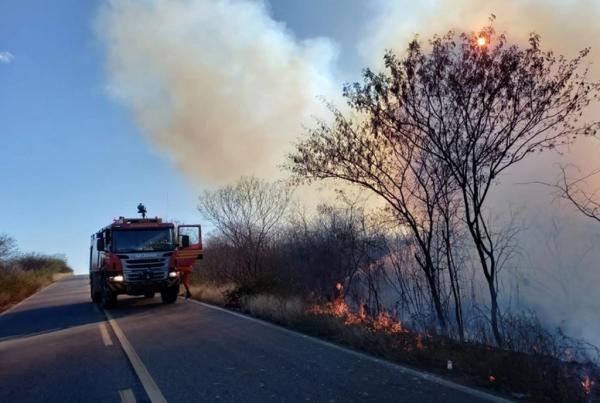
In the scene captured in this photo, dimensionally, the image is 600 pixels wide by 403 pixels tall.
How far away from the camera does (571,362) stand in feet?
21.6

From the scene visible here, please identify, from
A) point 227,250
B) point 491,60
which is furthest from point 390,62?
point 227,250

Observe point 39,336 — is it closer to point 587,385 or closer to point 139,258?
point 139,258

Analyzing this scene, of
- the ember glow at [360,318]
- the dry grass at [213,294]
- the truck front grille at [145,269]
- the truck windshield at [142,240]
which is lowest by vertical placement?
the ember glow at [360,318]

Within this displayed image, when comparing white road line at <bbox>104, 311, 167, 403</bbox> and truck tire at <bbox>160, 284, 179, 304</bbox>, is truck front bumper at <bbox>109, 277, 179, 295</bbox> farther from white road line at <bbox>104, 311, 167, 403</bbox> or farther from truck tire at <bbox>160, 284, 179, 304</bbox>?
white road line at <bbox>104, 311, 167, 403</bbox>

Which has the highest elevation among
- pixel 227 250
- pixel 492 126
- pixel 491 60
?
pixel 491 60

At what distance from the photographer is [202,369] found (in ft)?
24.0

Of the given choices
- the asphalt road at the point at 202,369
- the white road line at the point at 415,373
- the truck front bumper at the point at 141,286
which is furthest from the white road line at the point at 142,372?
the truck front bumper at the point at 141,286

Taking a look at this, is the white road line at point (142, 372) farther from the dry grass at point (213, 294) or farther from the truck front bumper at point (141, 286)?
the truck front bumper at point (141, 286)

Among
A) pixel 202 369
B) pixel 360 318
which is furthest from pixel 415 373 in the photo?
pixel 360 318

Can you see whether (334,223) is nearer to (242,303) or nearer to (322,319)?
(242,303)

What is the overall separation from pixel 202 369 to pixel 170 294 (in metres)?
11.6

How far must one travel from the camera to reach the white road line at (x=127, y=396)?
5996 millimetres

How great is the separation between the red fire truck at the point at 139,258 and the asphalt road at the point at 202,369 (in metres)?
5.36

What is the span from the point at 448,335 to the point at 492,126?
4358mm
